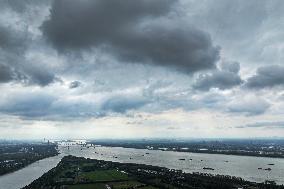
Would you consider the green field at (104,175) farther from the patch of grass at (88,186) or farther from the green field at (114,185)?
the patch of grass at (88,186)

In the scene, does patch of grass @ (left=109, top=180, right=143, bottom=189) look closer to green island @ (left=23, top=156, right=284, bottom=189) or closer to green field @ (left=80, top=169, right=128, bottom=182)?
green island @ (left=23, top=156, right=284, bottom=189)

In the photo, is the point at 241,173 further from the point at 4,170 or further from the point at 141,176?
the point at 4,170

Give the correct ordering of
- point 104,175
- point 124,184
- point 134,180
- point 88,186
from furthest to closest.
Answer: point 104,175, point 134,180, point 124,184, point 88,186

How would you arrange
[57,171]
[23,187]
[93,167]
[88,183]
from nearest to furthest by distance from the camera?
1. [23,187]
2. [88,183]
3. [57,171]
4. [93,167]

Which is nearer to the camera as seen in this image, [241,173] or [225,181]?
[225,181]

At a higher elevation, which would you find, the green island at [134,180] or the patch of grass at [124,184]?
the green island at [134,180]

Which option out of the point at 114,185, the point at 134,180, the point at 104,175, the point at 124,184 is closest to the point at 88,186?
the point at 114,185

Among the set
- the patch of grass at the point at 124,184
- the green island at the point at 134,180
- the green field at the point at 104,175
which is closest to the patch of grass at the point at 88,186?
the green island at the point at 134,180

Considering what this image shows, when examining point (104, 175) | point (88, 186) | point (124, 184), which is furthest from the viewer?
point (104, 175)

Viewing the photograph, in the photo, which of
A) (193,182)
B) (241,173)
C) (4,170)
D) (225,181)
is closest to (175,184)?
(193,182)

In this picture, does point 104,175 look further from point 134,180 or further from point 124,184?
point 124,184

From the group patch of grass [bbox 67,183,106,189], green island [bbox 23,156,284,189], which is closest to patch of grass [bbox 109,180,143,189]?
green island [bbox 23,156,284,189]
